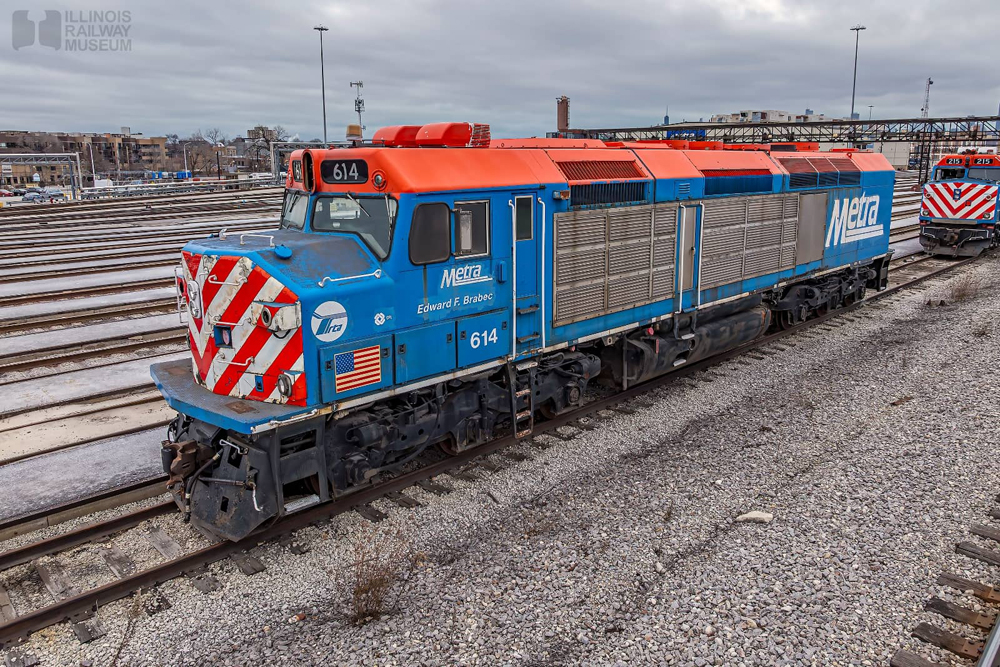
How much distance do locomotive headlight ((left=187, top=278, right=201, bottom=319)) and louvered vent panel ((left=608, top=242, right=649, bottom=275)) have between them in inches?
202

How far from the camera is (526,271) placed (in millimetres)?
8578

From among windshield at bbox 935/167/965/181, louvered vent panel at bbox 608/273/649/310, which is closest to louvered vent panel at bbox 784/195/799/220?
louvered vent panel at bbox 608/273/649/310

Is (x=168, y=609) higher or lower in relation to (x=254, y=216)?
lower

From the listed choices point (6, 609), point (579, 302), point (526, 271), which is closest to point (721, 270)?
point (579, 302)

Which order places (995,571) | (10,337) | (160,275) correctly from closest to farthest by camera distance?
(995,571)
(10,337)
(160,275)

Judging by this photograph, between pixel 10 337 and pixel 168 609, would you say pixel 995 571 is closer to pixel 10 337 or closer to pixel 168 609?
pixel 168 609

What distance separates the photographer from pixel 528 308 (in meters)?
8.69

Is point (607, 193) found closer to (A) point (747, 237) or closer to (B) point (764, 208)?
(A) point (747, 237)

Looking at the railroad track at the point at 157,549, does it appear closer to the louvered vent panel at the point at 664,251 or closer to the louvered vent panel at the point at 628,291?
the louvered vent panel at the point at 628,291

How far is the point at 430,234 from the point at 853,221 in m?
11.9

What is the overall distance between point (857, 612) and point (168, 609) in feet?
18.6

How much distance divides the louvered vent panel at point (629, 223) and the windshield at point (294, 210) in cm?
391

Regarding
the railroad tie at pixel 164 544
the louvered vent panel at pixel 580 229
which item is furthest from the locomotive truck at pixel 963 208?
the railroad tie at pixel 164 544

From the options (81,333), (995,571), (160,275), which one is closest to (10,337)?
(81,333)
